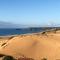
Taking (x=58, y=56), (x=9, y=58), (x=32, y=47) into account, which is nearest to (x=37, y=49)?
(x=32, y=47)

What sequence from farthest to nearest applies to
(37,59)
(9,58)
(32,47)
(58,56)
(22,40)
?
(22,40) < (32,47) < (58,56) < (37,59) < (9,58)

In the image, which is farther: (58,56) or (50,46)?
(50,46)

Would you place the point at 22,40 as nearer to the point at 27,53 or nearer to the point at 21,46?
the point at 21,46

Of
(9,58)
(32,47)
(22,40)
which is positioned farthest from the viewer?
(22,40)

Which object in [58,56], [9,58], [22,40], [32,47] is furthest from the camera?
[22,40]

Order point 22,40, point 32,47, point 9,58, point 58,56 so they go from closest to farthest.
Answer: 1. point 9,58
2. point 58,56
3. point 32,47
4. point 22,40

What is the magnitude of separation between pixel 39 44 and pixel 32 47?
747mm

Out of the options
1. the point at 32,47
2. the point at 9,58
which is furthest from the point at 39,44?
the point at 9,58

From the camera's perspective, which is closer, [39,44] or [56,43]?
[39,44]

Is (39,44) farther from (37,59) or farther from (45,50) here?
(37,59)

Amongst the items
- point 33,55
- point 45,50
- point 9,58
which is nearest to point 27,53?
point 33,55

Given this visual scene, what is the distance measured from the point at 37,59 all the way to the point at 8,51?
2.49 m

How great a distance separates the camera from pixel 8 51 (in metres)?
14.5

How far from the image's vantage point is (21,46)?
15297mm
